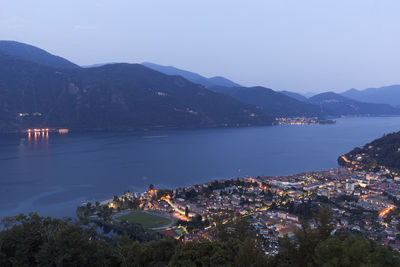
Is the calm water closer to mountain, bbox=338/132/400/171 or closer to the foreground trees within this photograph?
mountain, bbox=338/132/400/171

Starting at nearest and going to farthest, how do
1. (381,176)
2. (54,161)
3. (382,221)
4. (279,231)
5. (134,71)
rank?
1. (279,231)
2. (382,221)
3. (381,176)
4. (54,161)
5. (134,71)

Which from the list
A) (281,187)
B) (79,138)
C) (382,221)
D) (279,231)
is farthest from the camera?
(79,138)

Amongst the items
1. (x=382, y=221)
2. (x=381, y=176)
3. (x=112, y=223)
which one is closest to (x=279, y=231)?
(x=382, y=221)

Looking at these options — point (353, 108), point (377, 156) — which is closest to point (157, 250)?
point (377, 156)

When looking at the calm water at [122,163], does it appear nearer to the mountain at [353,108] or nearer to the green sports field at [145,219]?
the green sports field at [145,219]

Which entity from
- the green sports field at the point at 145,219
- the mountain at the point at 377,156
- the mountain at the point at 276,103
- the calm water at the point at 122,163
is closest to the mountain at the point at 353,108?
the mountain at the point at 276,103

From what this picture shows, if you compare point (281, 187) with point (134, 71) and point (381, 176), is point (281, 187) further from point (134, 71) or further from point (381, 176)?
point (134, 71)
